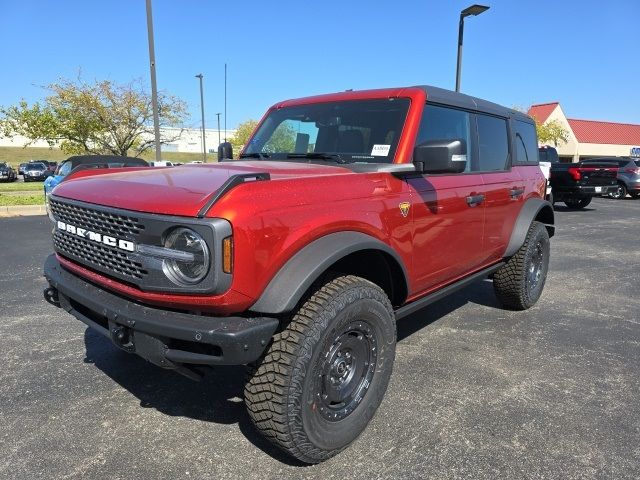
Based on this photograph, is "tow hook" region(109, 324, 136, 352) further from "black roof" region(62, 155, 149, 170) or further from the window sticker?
"black roof" region(62, 155, 149, 170)

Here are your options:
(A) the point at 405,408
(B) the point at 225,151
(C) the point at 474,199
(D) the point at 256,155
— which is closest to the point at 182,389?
(A) the point at 405,408

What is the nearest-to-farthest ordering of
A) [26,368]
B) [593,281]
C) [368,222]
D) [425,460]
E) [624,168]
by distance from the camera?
[425,460]
[368,222]
[26,368]
[593,281]
[624,168]

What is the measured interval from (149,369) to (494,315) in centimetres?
315

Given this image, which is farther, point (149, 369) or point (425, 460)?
point (149, 369)

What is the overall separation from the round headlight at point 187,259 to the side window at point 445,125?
5.54ft

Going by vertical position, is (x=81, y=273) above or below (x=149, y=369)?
above

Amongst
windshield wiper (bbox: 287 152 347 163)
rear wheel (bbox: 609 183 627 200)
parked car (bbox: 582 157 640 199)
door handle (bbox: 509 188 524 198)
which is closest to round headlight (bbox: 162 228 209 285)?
windshield wiper (bbox: 287 152 347 163)

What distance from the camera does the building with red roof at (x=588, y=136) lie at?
4322 cm

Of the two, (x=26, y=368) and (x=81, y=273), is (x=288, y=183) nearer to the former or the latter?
(x=81, y=273)

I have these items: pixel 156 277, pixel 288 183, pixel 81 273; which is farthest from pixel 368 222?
pixel 81 273

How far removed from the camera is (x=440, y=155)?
2.67m

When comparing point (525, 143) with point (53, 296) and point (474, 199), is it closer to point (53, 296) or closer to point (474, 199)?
point (474, 199)

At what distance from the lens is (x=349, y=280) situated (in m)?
2.41

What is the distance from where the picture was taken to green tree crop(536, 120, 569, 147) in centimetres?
3809
